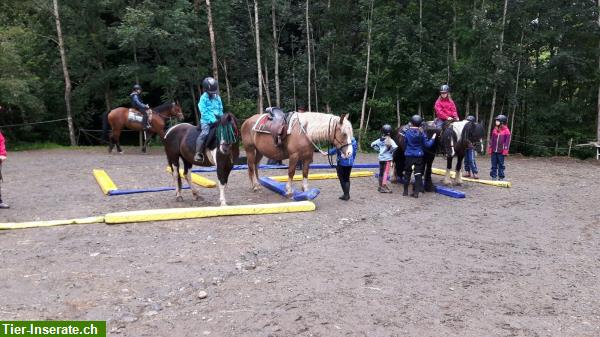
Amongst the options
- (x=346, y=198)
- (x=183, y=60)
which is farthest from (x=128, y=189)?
(x=183, y=60)

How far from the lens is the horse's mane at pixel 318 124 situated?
29.8ft

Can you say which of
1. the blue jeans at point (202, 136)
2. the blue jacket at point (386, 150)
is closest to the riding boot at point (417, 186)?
the blue jacket at point (386, 150)

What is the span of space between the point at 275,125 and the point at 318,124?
0.95m

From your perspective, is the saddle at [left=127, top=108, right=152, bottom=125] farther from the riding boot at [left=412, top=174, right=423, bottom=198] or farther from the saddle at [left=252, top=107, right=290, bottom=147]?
the riding boot at [left=412, top=174, right=423, bottom=198]

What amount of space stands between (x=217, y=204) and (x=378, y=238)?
353 centimetres

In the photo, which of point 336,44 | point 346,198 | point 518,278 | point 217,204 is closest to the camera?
point 518,278

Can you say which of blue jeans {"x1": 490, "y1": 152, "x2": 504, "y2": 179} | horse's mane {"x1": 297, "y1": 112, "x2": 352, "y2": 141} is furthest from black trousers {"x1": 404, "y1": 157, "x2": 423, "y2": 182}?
blue jeans {"x1": 490, "y1": 152, "x2": 504, "y2": 179}

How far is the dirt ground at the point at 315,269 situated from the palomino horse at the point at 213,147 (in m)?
0.86

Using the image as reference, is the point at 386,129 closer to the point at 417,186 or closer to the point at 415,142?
the point at 415,142

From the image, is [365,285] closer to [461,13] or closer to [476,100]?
[476,100]

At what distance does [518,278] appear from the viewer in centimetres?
552

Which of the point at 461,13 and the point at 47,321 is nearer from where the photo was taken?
the point at 47,321

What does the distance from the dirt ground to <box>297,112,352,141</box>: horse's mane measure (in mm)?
1511

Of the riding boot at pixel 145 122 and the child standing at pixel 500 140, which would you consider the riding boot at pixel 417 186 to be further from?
the riding boot at pixel 145 122
